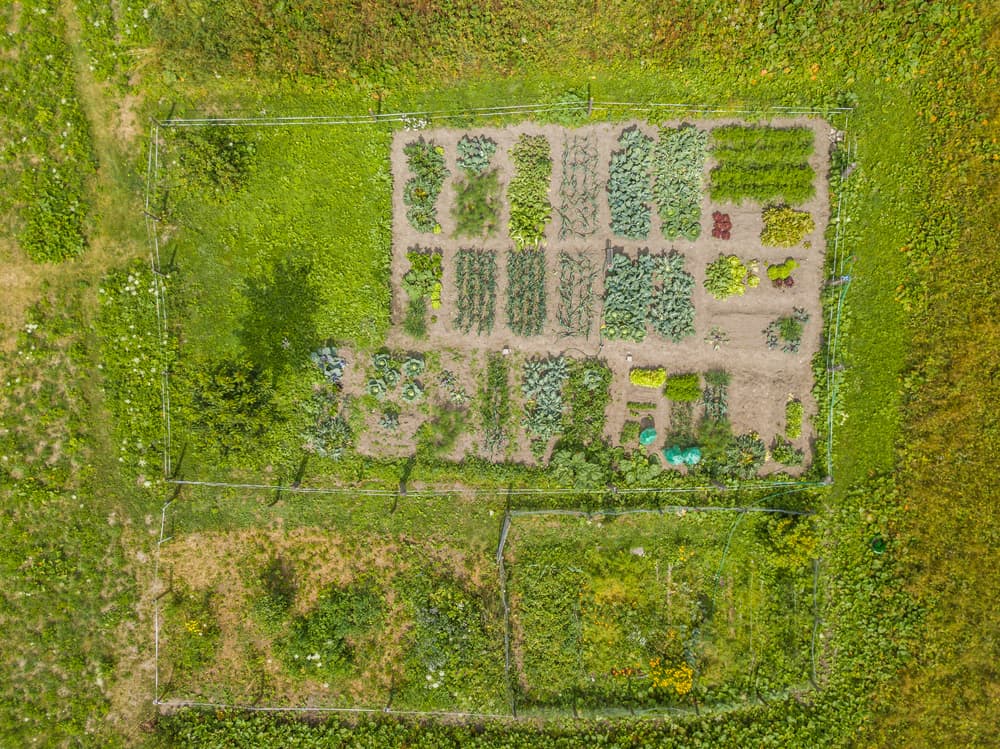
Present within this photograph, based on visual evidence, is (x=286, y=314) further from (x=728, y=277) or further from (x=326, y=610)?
(x=728, y=277)

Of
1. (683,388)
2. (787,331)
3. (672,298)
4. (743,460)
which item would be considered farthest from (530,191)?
(743,460)

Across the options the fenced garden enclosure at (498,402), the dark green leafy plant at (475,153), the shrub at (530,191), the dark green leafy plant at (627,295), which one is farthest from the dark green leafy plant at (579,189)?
the dark green leafy plant at (475,153)

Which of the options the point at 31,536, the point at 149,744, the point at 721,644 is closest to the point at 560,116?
the point at 721,644

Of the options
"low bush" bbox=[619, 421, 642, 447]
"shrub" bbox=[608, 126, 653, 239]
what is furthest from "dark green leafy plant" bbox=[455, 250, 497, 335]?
"low bush" bbox=[619, 421, 642, 447]

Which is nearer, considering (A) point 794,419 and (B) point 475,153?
(A) point 794,419

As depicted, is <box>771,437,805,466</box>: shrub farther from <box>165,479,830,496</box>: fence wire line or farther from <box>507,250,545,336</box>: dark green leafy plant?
<box>507,250,545,336</box>: dark green leafy plant

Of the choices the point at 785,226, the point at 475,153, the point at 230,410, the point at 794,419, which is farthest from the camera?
the point at 475,153
